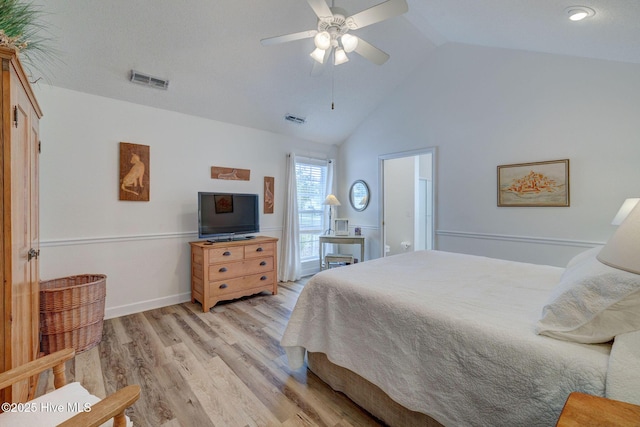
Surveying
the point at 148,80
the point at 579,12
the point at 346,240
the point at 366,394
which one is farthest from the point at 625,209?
the point at 148,80

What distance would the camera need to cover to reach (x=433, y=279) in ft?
6.02

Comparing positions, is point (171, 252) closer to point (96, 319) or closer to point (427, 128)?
point (96, 319)

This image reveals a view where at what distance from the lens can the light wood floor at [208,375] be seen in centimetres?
160

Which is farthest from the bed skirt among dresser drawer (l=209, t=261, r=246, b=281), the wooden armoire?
dresser drawer (l=209, t=261, r=246, b=281)

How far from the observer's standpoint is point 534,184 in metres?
A: 2.98

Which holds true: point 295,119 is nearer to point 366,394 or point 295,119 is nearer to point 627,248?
point 366,394

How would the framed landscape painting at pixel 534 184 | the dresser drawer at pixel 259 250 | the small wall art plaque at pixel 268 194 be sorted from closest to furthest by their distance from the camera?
the framed landscape painting at pixel 534 184
the dresser drawer at pixel 259 250
the small wall art plaque at pixel 268 194

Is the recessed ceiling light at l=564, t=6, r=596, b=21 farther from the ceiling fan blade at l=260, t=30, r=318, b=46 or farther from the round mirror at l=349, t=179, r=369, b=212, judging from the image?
the round mirror at l=349, t=179, r=369, b=212

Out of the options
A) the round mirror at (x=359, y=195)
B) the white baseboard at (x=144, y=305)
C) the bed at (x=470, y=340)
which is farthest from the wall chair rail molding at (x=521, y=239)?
the white baseboard at (x=144, y=305)

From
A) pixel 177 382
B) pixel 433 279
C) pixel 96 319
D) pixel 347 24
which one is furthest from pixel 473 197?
pixel 96 319

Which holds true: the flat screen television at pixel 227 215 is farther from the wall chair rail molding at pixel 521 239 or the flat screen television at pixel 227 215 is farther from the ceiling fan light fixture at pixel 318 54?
the wall chair rail molding at pixel 521 239

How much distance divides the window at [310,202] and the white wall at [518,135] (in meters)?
1.38

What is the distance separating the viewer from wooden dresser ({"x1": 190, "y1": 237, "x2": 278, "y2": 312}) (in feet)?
10.2

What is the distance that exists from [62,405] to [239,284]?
2.38 metres
